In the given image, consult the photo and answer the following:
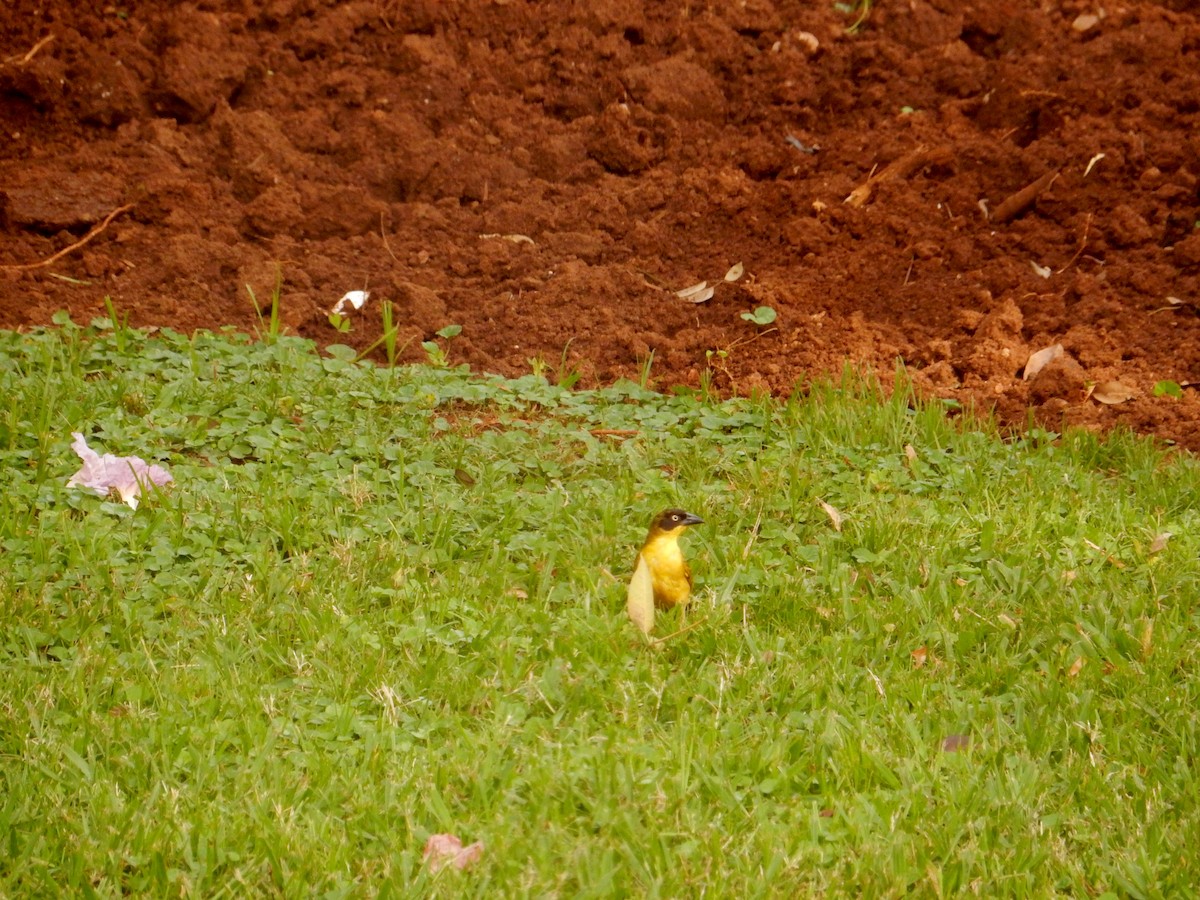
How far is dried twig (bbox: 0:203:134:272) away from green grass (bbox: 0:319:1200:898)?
941 millimetres

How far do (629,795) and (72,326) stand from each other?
3779 mm

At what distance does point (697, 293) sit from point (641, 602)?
2723 mm

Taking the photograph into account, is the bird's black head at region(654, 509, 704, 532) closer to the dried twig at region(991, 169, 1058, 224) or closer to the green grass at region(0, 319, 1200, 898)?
the green grass at region(0, 319, 1200, 898)

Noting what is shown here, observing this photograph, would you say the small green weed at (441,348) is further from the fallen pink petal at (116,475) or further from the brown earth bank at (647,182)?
the fallen pink petal at (116,475)

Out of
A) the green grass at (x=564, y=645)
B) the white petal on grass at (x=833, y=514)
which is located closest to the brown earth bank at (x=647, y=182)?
the green grass at (x=564, y=645)

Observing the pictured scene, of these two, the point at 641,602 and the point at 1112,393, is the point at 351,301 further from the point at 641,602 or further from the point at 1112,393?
the point at 1112,393

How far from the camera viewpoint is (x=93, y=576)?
4105 mm

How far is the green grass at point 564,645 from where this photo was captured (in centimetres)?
300

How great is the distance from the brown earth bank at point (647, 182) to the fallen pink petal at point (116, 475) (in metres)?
1.47

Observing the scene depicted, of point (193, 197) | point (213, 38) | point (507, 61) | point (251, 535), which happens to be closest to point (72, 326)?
point (193, 197)

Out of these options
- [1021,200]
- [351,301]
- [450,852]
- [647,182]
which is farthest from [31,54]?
[450,852]

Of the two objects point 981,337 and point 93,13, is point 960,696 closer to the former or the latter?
point 981,337

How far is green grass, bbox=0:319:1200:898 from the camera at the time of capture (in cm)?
300

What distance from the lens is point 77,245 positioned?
21.2ft
